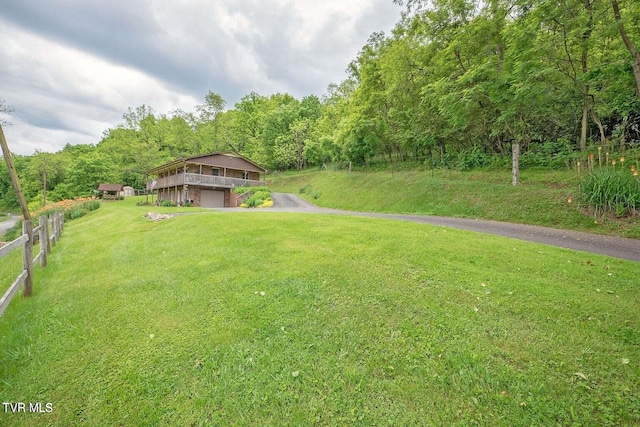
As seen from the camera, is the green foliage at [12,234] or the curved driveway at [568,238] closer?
the curved driveway at [568,238]

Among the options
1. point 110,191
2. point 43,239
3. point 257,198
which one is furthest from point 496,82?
point 110,191

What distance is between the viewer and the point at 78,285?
4934mm

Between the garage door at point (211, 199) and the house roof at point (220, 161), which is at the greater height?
the house roof at point (220, 161)

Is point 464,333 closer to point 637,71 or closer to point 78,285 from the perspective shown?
point 78,285

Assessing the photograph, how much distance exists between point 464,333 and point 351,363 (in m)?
1.39

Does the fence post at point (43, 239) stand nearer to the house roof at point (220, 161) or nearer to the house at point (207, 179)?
the house at point (207, 179)

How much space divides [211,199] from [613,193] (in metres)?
28.6

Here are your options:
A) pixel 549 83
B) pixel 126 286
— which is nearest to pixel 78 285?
pixel 126 286

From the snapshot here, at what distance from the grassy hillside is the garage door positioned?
40.1 ft

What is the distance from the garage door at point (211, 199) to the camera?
27562mm

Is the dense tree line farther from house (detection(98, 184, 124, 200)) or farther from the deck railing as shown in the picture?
house (detection(98, 184, 124, 200))

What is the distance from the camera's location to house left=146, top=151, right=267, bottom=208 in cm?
2627

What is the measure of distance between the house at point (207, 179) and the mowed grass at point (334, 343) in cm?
2235

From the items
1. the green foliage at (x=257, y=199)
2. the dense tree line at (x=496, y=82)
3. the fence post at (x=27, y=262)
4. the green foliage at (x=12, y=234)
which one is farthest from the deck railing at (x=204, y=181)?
the fence post at (x=27, y=262)
